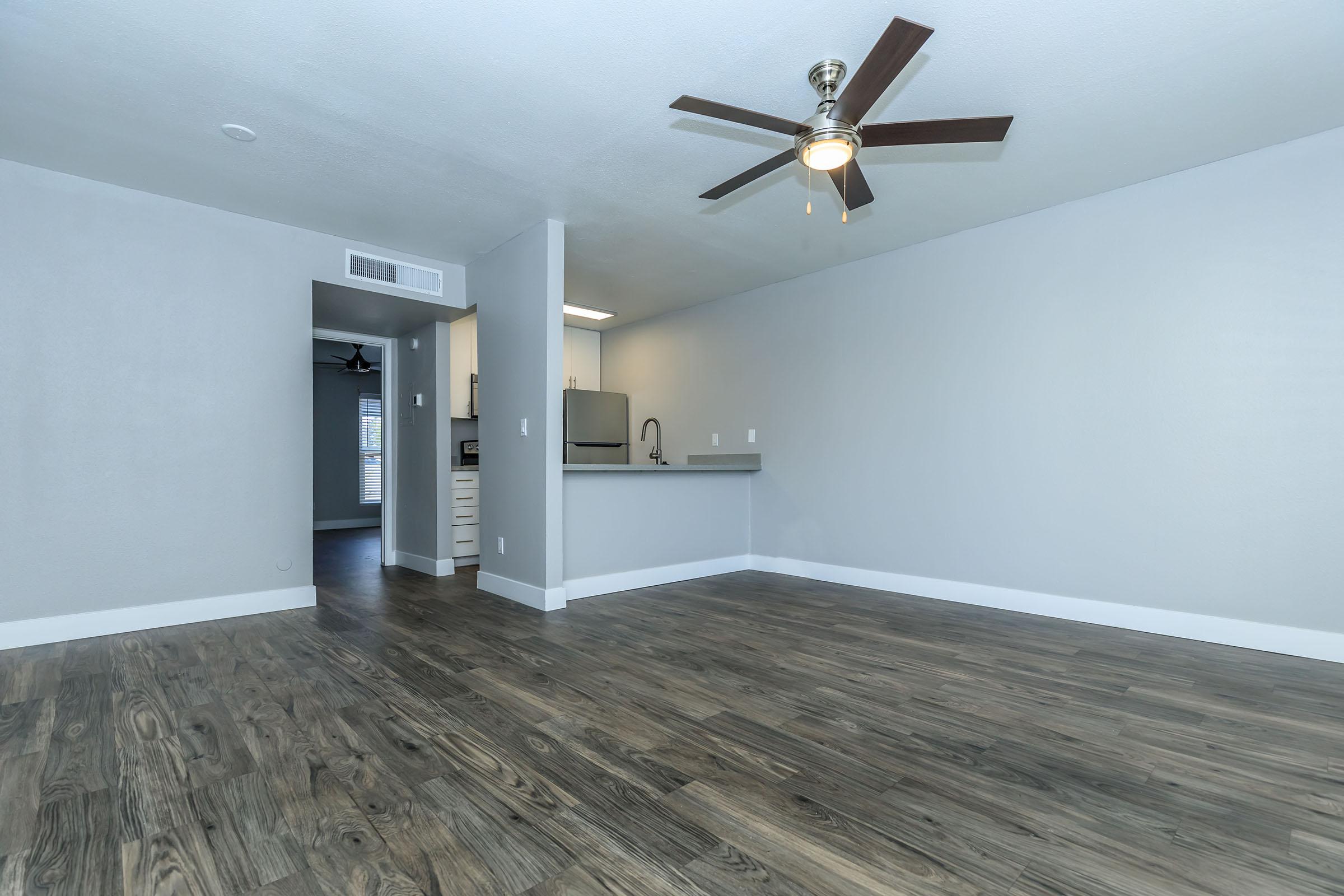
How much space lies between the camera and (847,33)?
2.29 metres

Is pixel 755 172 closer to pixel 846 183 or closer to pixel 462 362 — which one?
pixel 846 183

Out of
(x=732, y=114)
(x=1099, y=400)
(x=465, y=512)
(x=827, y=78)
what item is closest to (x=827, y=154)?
(x=827, y=78)

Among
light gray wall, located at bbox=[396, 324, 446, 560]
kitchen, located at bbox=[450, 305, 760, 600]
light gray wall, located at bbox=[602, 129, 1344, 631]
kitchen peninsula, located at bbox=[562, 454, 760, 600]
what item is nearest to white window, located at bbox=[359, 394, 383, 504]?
kitchen, located at bbox=[450, 305, 760, 600]

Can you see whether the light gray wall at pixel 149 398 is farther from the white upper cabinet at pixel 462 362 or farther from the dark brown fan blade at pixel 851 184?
the dark brown fan blade at pixel 851 184

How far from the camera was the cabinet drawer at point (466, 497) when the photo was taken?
5.55 m

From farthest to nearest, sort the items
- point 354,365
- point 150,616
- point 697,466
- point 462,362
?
point 354,365, point 462,362, point 697,466, point 150,616

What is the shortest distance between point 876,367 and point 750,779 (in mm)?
3602

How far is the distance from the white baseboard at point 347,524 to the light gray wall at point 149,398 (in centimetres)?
583

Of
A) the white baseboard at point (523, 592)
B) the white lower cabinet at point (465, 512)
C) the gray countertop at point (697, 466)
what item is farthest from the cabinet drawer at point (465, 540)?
the gray countertop at point (697, 466)

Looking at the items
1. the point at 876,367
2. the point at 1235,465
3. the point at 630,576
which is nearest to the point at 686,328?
the point at 876,367

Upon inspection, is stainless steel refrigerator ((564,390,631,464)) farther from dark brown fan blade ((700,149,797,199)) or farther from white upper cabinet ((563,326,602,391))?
dark brown fan blade ((700,149,797,199))

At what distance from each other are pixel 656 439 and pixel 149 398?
4127 mm

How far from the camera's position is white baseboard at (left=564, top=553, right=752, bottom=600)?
4.37 metres

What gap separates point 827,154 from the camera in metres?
2.44
